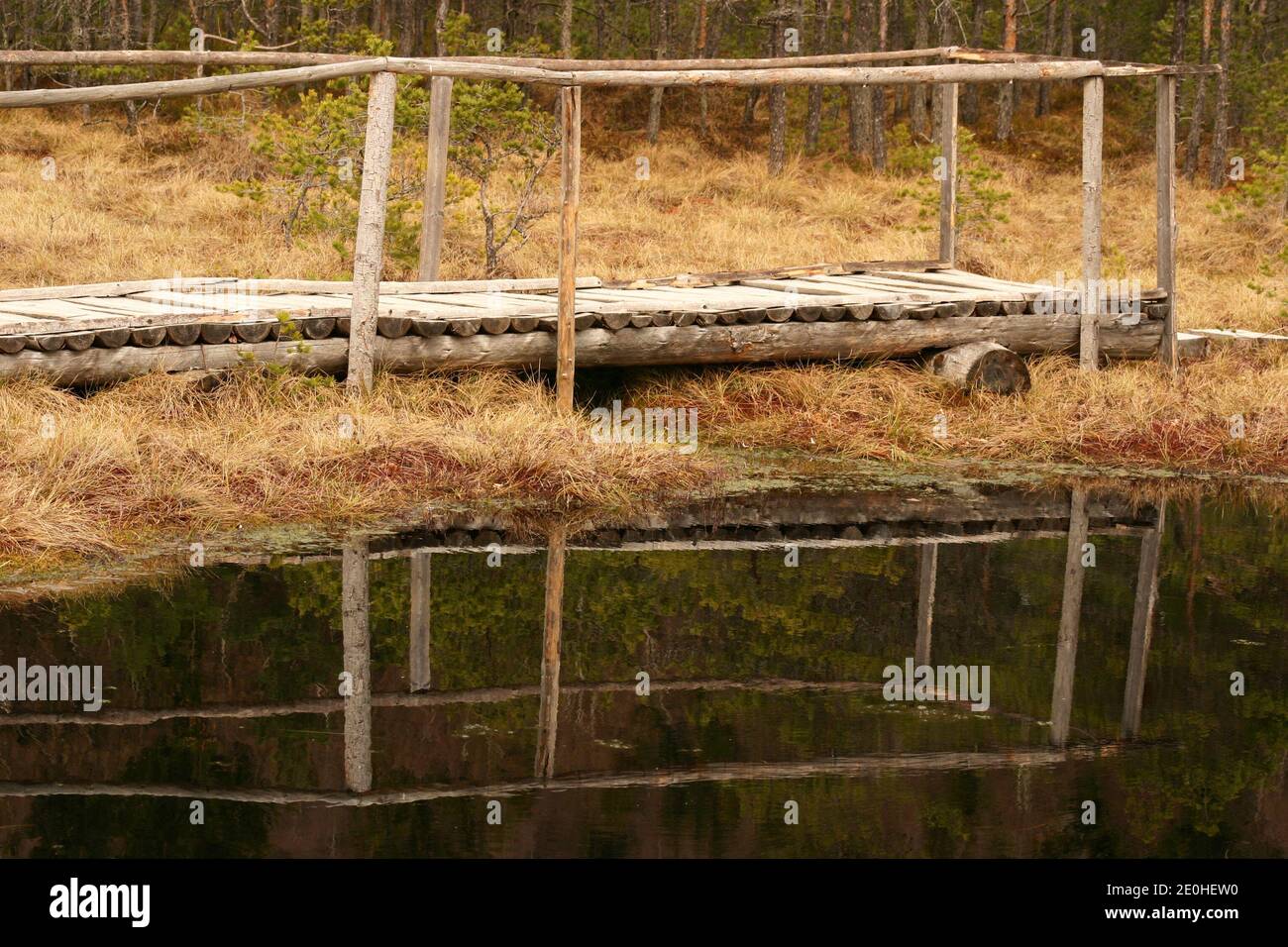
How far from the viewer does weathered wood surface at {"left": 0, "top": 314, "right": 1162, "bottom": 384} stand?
974 cm

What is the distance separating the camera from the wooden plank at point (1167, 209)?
479 inches

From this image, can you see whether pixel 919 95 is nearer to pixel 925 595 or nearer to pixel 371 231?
pixel 371 231

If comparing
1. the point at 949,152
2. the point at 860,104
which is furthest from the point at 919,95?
the point at 949,152

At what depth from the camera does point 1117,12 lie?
35031 mm

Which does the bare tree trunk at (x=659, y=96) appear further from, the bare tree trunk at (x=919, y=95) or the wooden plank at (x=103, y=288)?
the wooden plank at (x=103, y=288)

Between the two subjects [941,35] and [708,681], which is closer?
[708,681]

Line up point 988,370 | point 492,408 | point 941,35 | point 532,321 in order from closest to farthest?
point 492,408, point 532,321, point 988,370, point 941,35

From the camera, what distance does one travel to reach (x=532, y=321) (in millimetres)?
10766

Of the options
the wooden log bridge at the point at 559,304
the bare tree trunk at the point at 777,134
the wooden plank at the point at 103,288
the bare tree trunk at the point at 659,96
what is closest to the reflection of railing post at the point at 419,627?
the wooden log bridge at the point at 559,304

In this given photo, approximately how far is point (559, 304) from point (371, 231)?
1291 millimetres

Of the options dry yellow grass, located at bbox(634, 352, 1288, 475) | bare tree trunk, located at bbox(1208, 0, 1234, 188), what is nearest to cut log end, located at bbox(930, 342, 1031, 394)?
dry yellow grass, located at bbox(634, 352, 1288, 475)

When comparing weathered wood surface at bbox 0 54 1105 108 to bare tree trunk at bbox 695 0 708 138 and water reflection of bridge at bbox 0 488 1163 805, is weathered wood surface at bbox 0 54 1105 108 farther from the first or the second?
bare tree trunk at bbox 695 0 708 138

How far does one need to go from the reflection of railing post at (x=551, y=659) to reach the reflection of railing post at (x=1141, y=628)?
6.57 feet
